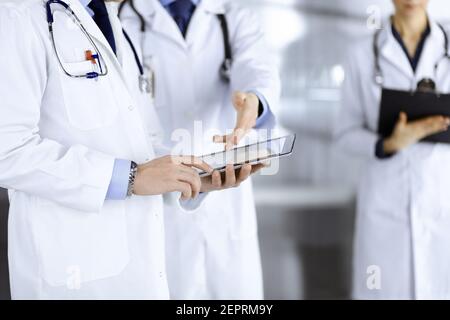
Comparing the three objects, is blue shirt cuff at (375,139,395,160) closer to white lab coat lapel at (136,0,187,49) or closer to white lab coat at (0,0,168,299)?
white lab coat lapel at (136,0,187,49)

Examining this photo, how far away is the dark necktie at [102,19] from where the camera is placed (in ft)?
3.55

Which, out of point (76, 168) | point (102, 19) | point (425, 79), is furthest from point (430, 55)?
point (76, 168)

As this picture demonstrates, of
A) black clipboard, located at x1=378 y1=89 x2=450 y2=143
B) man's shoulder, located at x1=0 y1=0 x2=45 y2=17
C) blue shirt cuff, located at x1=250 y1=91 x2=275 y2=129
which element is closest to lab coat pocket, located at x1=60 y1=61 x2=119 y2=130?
man's shoulder, located at x1=0 y1=0 x2=45 y2=17

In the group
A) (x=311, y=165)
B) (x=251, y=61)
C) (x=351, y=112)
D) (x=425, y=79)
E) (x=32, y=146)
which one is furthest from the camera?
(x=311, y=165)

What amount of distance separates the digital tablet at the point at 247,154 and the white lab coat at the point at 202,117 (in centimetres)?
46

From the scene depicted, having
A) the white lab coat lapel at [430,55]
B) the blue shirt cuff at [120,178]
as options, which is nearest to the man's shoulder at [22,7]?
the blue shirt cuff at [120,178]

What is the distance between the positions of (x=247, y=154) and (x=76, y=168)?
30 cm

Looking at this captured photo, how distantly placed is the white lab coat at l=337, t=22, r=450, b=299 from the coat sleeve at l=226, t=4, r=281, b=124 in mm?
425

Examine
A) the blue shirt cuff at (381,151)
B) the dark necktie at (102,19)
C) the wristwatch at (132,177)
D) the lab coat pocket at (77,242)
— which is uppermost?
the dark necktie at (102,19)

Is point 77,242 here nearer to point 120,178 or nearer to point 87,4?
point 120,178

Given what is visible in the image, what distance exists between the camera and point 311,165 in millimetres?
2266

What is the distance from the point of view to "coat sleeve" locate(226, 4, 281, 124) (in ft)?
4.45

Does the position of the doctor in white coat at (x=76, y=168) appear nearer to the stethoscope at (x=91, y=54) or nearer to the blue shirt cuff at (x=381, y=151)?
the stethoscope at (x=91, y=54)
